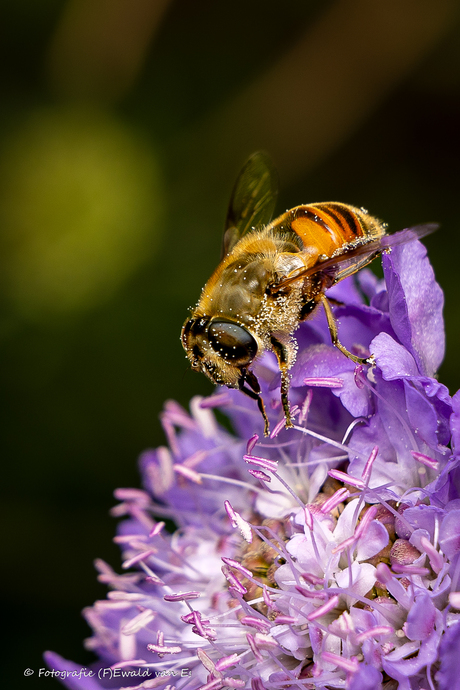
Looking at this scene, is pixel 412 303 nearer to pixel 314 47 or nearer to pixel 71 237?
pixel 71 237

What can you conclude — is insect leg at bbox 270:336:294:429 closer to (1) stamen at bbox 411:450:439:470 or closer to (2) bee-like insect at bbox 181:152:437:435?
(2) bee-like insect at bbox 181:152:437:435

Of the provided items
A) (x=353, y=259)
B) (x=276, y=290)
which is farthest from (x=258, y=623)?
(x=353, y=259)

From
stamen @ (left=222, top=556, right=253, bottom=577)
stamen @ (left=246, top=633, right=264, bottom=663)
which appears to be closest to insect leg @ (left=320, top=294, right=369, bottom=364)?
stamen @ (left=222, top=556, right=253, bottom=577)

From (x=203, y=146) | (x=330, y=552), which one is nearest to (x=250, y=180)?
(x=330, y=552)

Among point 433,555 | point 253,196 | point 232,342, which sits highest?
point 253,196

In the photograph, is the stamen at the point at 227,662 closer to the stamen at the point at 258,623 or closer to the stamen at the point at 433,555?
the stamen at the point at 258,623

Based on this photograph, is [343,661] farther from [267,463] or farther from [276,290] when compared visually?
[276,290]
